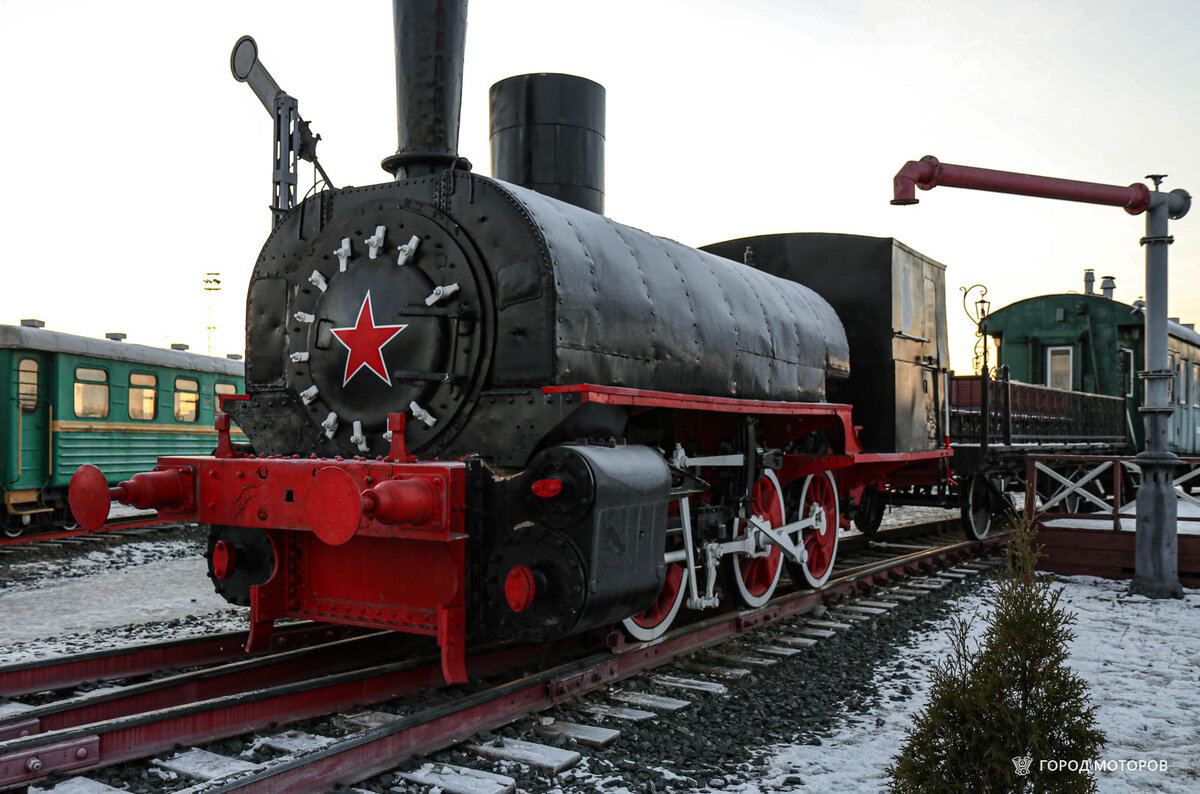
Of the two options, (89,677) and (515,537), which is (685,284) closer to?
(515,537)

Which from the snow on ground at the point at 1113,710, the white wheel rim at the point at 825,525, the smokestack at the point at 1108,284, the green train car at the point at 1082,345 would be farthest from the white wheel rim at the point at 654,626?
the smokestack at the point at 1108,284

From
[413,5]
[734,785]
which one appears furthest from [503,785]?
[413,5]

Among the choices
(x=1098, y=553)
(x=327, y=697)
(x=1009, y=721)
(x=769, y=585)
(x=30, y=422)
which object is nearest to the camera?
(x=1009, y=721)

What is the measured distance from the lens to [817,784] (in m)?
3.64

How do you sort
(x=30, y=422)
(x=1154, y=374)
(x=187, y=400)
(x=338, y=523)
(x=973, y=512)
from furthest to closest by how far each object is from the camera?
1. (x=187, y=400)
2. (x=30, y=422)
3. (x=973, y=512)
4. (x=1154, y=374)
5. (x=338, y=523)

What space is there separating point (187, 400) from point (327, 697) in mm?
12140

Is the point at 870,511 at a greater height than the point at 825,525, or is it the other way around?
the point at 825,525

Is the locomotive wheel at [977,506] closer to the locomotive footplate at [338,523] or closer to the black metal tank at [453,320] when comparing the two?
the black metal tank at [453,320]

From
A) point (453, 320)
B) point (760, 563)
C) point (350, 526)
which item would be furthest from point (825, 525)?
point (350, 526)

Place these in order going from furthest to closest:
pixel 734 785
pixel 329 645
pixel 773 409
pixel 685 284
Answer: pixel 773 409 < pixel 685 284 < pixel 329 645 < pixel 734 785

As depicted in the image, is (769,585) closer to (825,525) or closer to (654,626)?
(825,525)

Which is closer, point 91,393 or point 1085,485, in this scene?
point 91,393

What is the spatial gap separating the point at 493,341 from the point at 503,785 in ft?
7.06

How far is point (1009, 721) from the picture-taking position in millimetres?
2623
